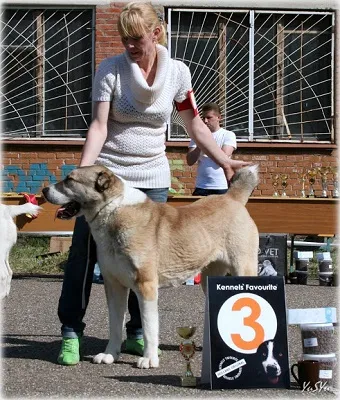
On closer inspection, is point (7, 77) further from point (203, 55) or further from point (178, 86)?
point (178, 86)

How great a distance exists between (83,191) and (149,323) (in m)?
0.88

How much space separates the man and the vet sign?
5.25 m

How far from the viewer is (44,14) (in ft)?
47.6

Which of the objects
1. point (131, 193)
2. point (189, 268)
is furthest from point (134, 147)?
point (189, 268)

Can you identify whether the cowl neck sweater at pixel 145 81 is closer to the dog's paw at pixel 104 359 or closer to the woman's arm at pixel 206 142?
the woman's arm at pixel 206 142

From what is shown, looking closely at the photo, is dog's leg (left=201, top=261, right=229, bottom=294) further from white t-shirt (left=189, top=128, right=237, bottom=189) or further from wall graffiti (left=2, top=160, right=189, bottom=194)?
wall graffiti (left=2, top=160, right=189, bottom=194)

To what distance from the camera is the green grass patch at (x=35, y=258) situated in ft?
38.3

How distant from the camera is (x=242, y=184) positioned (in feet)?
21.1

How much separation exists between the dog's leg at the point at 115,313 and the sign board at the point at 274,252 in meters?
4.89

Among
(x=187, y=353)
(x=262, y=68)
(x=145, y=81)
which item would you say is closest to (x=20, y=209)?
(x=145, y=81)

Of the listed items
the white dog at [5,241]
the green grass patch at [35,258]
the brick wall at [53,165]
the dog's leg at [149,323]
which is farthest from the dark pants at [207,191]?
the dog's leg at [149,323]

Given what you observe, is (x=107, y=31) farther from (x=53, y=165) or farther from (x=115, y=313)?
(x=115, y=313)

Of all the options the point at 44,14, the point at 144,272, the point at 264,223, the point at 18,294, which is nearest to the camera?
the point at 144,272

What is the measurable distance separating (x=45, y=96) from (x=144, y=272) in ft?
30.3
